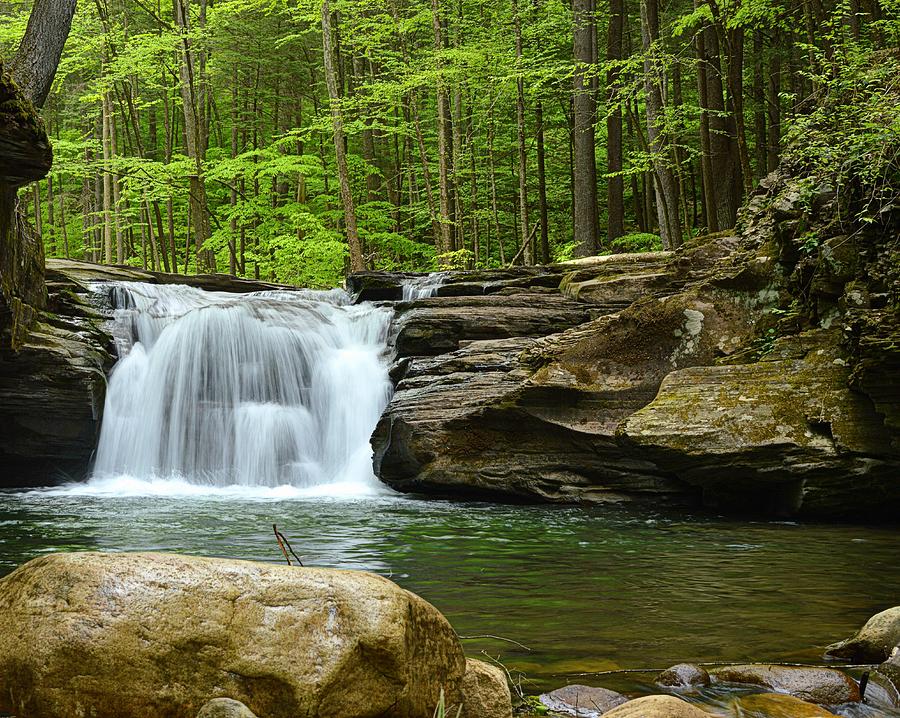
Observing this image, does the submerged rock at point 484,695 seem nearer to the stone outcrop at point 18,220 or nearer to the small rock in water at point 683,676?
the small rock in water at point 683,676

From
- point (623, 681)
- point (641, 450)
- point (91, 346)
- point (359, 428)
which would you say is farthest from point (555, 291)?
point (623, 681)

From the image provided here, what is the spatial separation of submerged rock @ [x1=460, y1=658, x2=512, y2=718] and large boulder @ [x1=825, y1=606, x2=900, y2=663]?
2166mm

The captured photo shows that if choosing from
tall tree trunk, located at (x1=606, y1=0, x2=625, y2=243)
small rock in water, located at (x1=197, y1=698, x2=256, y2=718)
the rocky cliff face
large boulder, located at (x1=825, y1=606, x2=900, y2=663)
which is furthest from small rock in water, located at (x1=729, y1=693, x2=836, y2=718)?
tall tree trunk, located at (x1=606, y1=0, x2=625, y2=243)

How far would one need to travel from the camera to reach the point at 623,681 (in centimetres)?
430

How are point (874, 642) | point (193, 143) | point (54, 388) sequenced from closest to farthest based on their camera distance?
point (874, 642) → point (54, 388) → point (193, 143)

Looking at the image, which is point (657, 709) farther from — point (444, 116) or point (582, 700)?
point (444, 116)

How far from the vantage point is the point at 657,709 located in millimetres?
3254

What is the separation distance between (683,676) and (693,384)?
6406 millimetres

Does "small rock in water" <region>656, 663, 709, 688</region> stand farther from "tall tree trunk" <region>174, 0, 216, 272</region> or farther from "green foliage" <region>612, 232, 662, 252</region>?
"tall tree trunk" <region>174, 0, 216, 272</region>

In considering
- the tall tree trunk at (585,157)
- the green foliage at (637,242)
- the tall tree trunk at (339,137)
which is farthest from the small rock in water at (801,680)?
the tall tree trunk at (339,137)

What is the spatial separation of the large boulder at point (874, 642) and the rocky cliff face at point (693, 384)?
4.76 m

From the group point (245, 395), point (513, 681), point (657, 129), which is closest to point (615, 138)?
point (657, 129)

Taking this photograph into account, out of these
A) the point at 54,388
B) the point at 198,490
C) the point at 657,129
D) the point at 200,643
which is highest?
the point at 657,129

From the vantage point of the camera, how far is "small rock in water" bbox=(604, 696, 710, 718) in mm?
3229
